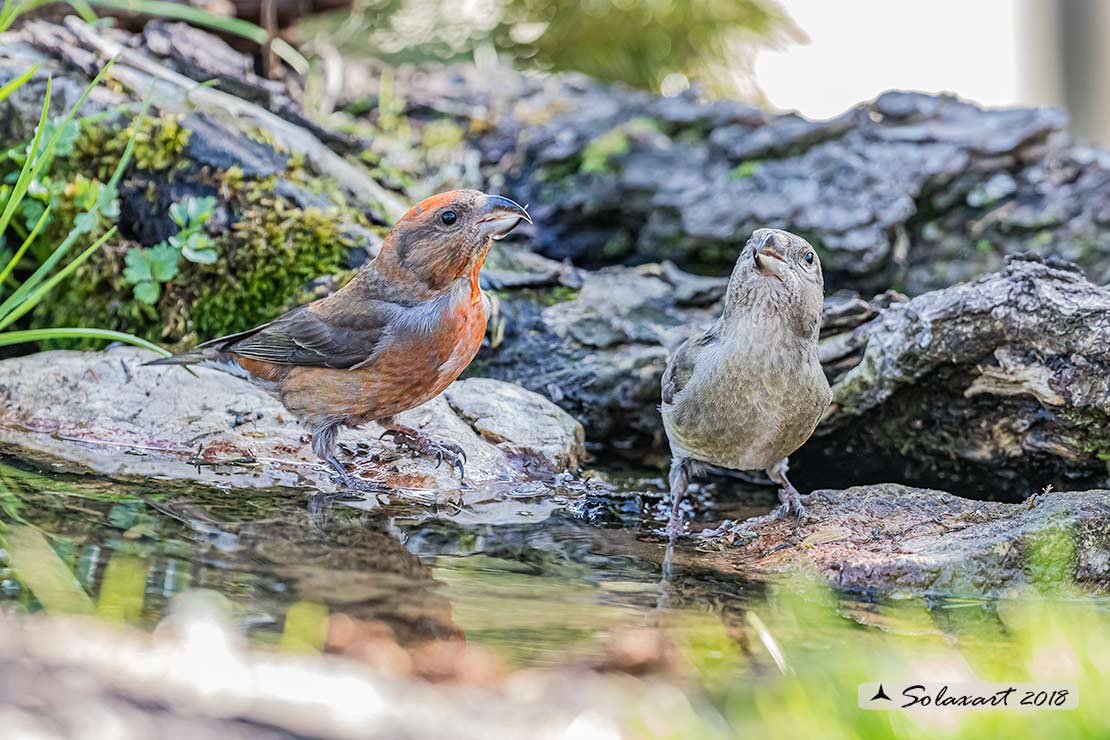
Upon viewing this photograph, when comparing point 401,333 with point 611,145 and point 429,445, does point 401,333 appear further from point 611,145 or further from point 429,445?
point 611,145

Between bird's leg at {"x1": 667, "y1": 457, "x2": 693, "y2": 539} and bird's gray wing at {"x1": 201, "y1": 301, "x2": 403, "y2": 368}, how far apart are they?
1.29 metres

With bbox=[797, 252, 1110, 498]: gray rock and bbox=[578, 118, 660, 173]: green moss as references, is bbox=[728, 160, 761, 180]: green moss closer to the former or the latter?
bbox=[578, 118, 660, 173]: green moss

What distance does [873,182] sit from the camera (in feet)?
20.7

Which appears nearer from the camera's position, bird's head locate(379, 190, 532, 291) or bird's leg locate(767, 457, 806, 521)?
bird's leg locate(767, 457, 806, 521)

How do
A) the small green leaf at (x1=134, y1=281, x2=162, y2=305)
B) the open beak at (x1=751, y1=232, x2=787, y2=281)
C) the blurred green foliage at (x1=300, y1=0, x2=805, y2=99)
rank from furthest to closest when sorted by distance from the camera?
the blurred green foliage at (x1=300, y1=0, x2=805, y2=99), the small green leaf at (x1=134, y1=281, x2=162, y2=305), the open beak at (x1=751, y1=232, x2=787, y2=281)

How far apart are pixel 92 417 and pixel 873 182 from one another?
431 cm

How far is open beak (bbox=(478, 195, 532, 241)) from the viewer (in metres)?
4.34

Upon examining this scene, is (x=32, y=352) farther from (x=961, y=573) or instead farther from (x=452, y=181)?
(x=961, y=573)

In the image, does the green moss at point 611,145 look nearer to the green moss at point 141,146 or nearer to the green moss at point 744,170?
the green moss at point 744,170

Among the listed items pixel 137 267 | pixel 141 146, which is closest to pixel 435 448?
pixel 137 267

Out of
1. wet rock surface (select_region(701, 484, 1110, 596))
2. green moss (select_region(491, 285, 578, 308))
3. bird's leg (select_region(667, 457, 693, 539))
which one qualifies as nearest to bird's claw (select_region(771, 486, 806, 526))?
wet rock surface (select_region(701, 484, 1110, 596))

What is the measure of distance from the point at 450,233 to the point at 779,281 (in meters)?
1.30

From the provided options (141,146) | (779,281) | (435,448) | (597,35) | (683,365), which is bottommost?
(435,448)

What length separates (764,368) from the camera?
13.6 ft
